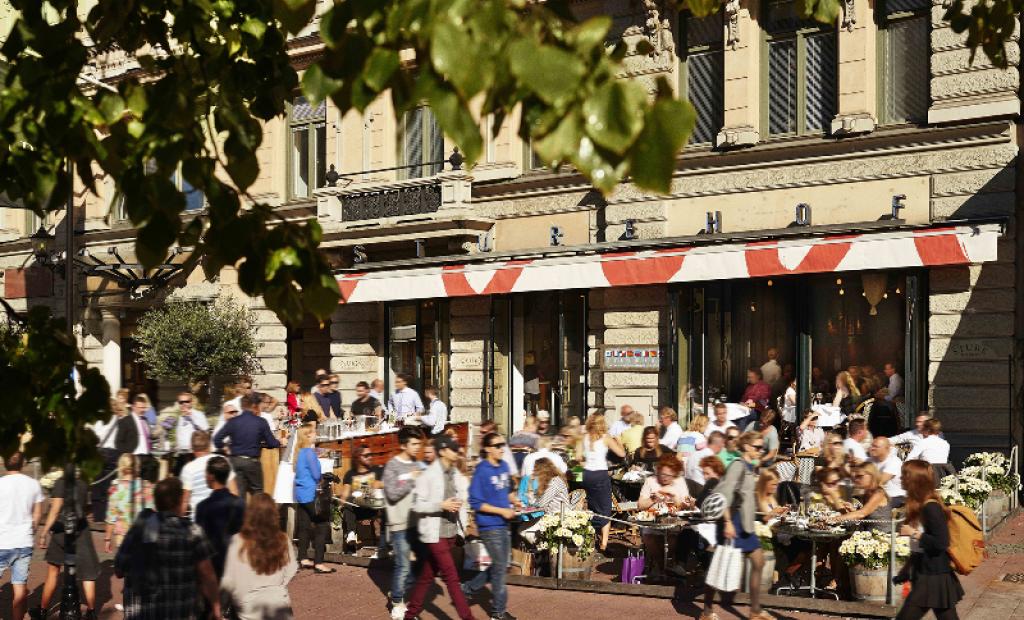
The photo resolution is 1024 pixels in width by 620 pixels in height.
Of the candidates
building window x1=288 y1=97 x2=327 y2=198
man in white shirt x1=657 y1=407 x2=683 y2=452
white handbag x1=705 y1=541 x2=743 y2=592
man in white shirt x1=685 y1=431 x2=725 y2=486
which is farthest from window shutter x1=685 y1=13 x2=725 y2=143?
white handbag x1=705 y1=541 x2=743 y2=592

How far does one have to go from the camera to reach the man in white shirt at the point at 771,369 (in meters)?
21.7

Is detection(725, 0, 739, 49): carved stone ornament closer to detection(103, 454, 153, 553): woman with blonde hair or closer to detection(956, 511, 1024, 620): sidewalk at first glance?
detection(956, 511, 1024, 620): sidewalk

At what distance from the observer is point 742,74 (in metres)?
22.2

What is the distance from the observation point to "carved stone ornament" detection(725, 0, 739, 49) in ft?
72.9

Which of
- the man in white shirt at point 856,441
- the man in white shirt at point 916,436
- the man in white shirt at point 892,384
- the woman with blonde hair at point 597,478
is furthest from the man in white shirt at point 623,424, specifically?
the man in white shirt at point 892,384

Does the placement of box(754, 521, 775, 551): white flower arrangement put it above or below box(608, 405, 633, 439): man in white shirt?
below

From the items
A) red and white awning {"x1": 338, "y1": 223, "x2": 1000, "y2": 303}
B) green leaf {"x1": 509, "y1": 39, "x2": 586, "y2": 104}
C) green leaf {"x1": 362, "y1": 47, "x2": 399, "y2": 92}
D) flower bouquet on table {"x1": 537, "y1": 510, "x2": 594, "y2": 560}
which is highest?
red and white awning {"x1": 338, "y1": 223, "x2": 1000, "y2": 303}

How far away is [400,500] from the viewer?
11820 millimetres

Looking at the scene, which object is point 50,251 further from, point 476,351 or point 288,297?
point 288,297

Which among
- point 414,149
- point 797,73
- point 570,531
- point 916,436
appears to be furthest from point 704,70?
point 570,531

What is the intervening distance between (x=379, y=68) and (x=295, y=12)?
2.85 feet

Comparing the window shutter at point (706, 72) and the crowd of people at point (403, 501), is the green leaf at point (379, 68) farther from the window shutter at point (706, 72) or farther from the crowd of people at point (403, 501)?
the window shutter at point (706, 72)

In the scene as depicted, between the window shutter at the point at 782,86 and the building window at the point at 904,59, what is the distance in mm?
1594

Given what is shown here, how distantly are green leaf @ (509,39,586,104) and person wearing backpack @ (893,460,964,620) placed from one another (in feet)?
23.3
